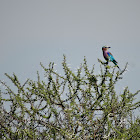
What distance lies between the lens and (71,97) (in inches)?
235

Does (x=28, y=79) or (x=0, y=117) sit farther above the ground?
(x=28, y=79)

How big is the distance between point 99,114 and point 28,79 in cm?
210

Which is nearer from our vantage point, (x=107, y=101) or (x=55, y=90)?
(x=107, y=101)

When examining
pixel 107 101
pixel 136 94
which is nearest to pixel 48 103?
pixel 107 101

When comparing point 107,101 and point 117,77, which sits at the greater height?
point 117,77

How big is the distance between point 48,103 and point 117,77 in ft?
6.05

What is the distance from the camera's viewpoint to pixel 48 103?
5.64 meters

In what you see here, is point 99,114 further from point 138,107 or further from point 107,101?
point 138,107

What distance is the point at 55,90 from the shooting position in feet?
19.6

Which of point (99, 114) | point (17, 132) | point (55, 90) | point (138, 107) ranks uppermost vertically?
point (55, 90)

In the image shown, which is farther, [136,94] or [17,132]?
[136,94]

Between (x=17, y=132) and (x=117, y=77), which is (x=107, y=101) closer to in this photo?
(x=117, y=77)

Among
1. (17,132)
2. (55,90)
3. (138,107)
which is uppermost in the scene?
(55,90)

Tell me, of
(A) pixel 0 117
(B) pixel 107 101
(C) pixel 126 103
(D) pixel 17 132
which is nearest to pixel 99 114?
(B) pixel 107 101
